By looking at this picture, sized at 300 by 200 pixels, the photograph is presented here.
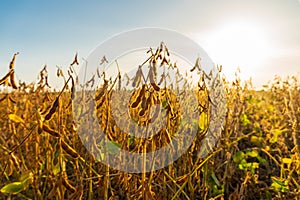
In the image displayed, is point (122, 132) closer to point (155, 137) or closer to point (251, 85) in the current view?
point (155, 137)

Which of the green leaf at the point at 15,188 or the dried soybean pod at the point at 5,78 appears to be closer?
the dried soybean pod at the point at 5,78

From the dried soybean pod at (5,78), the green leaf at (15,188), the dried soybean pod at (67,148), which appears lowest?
the green leaf at (15,188)

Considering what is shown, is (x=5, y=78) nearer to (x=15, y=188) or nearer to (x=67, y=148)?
(x=67, y=148)

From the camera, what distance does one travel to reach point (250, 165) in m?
1.66

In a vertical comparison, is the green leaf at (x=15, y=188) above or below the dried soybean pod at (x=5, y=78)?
below

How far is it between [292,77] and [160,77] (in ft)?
7.23

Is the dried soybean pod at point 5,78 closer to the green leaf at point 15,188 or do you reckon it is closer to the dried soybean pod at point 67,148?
the dried soybean pod at point 67,148

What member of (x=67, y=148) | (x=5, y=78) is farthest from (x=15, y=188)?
(x=5, y=78)

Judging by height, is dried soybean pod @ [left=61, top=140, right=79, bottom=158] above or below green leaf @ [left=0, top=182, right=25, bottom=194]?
above

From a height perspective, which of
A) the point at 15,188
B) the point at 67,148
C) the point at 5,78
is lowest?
the point at 15,188

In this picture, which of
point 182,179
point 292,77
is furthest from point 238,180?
point 292,77

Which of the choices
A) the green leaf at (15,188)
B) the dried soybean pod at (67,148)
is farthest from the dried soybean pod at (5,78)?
the green leaf at (15,188)

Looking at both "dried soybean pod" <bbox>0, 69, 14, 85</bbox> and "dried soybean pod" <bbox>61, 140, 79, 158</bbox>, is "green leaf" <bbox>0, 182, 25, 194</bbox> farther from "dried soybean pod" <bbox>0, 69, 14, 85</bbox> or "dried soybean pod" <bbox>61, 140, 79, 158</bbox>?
"dried soybean pod" <bbox>0, 69, 14, 85</bbox>

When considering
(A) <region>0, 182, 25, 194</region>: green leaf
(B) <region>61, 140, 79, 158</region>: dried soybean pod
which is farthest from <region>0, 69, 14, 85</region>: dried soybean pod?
(A) <region>0, 182, 25, 194</region>: green leaf
